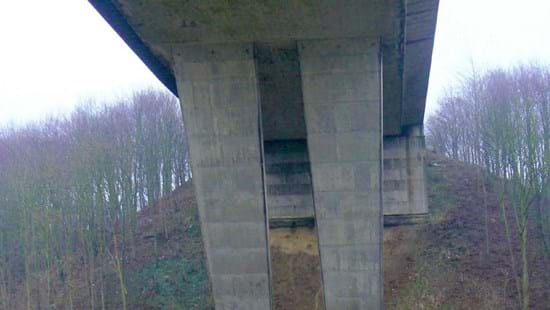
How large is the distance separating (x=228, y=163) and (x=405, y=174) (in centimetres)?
1090

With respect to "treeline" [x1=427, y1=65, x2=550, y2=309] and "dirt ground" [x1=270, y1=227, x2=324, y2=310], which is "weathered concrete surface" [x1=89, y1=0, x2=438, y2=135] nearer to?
"treeline" [x1=427, y1=65, x2=550, y2=309]

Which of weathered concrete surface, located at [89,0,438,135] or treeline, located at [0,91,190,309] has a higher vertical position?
weathered concrete surface, located at [89,0,438,135]

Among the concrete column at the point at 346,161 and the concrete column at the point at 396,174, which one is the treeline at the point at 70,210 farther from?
the concrete column at the point at 396,174

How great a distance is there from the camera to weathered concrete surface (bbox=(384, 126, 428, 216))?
2358 centimetres

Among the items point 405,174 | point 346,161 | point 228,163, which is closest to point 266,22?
point 228,163

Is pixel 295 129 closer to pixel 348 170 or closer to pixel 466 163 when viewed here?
pixel 348 170

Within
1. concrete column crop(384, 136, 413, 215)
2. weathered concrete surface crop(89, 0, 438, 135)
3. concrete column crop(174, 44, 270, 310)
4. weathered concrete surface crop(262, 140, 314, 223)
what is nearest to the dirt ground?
weathered concrete surface crop(262, 140, 314, 223)

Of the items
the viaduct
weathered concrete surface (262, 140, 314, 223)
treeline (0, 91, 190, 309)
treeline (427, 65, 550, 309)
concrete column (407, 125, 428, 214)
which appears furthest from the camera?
concrete column (407, 125, 428, 214)

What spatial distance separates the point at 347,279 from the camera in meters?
15.0

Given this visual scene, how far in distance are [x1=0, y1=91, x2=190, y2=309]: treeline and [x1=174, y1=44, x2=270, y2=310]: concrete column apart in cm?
657

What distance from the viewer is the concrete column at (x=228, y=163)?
47.0 feet

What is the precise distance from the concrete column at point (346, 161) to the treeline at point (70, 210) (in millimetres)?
8283

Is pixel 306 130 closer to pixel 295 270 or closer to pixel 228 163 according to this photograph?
pixel 228 163

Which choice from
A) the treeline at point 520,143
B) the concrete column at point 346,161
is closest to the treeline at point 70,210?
the concrete column at point 346,161
